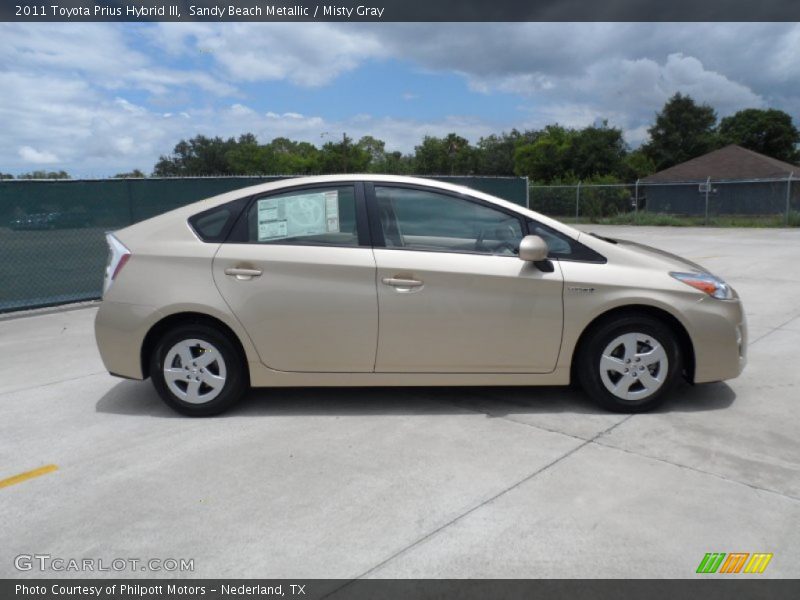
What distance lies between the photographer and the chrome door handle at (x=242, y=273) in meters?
4.42

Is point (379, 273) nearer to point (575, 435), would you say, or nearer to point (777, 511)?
point (575, 435)

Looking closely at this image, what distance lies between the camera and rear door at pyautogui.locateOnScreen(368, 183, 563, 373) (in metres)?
4.34

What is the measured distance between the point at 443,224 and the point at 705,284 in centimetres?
185

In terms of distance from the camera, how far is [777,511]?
3150 millimetres

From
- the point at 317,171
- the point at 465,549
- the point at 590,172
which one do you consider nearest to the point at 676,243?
the point at 465,549

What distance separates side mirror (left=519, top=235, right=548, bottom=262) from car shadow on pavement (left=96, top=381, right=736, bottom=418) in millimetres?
1111

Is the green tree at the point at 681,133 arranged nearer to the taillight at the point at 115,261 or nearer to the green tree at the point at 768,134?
the green tree at the point at 768,134

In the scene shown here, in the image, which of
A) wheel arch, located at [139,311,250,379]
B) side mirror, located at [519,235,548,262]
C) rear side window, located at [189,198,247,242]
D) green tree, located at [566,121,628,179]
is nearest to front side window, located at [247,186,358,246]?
rear side window, located at [189,198,247,242]

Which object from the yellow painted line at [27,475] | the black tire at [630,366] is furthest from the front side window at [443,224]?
the yellow painted line at [27,475]

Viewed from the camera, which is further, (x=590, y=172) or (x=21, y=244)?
(x=590, y=172)

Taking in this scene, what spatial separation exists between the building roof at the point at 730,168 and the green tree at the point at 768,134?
2032 cm

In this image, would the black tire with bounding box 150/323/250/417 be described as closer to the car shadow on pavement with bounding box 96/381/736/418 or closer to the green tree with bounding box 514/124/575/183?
the car shadow on pavement with bounding box 96/381/736/418
